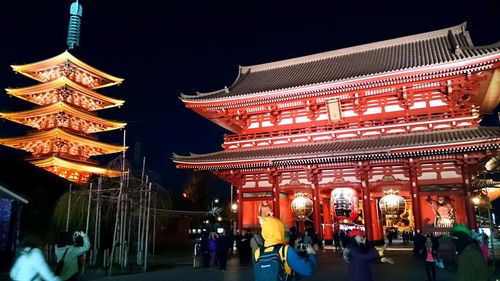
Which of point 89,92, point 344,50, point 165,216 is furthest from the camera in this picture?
point 89,92

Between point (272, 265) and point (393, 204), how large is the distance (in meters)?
17.2

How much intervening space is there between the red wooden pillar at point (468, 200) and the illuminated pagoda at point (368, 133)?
0.17 ft

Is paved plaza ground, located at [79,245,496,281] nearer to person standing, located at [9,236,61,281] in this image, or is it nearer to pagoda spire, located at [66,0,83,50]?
person standing, located at [9,236,61,281]

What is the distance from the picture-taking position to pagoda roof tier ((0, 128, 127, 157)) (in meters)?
32.5

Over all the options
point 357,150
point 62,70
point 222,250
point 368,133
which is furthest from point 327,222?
point 62,70

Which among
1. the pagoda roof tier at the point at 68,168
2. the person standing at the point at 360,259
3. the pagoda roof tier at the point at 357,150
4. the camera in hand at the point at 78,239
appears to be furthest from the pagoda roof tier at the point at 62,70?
the person standing at the point at 360,259

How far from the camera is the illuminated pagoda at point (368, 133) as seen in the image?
18.3 meters

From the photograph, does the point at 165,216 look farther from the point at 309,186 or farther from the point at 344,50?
the point at 344,50

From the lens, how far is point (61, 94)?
34.0 m

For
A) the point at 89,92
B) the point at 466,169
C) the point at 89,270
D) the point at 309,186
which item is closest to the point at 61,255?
the point at 89,270

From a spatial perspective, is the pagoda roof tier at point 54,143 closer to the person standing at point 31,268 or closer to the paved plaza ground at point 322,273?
the paved plaza ground at point 322,273

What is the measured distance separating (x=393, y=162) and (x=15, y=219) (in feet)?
65.9

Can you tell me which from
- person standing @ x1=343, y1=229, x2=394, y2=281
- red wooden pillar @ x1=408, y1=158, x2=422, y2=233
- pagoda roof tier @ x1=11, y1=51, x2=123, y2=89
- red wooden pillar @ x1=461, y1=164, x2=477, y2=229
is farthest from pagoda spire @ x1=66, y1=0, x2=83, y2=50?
person standing @ x1=343, y1=229, x2=394, y2=281

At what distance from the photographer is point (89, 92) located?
3547 centimetres
